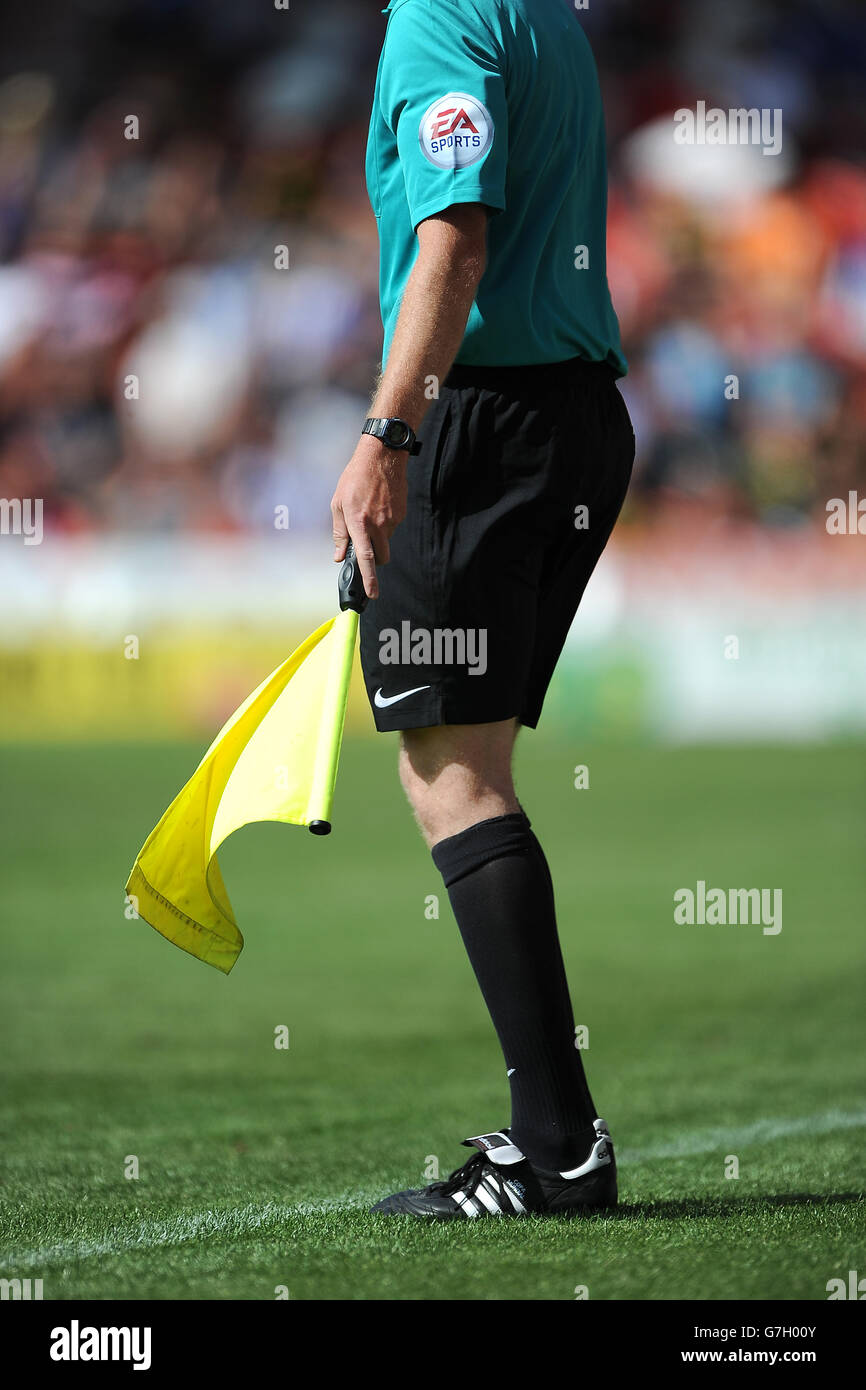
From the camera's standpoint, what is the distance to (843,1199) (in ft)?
8.92

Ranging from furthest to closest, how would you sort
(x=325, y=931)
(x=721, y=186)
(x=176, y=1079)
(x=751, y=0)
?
(x=751, y=0)
(x=721, y=186)
(x=325, y=931)
(x=176, y=1079)

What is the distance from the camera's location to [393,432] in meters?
2.41

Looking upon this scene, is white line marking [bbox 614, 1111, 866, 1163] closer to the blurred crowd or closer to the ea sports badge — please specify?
the ea sports badge

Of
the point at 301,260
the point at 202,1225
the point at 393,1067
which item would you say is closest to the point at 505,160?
the point at 202,1225

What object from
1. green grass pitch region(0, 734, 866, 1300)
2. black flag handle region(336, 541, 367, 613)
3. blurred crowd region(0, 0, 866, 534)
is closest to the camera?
green grass pitch region(0, 734, 866, 1300)

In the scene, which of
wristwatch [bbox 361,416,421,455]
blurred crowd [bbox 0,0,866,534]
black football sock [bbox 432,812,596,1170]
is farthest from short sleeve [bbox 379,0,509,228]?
blurred crowd [bbox 0,0,866,534]

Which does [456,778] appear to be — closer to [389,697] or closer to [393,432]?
[389,697]

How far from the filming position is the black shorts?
251 cm

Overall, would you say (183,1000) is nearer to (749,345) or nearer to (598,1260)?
(598,1260)

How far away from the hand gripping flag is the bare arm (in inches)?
4.1

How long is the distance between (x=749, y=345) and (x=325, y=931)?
1015 centimetres

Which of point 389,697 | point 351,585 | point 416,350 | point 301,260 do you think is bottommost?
point 389,697

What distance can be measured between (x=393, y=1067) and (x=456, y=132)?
239 centimetres

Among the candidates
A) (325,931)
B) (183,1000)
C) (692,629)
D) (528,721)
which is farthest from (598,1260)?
(692,629)
